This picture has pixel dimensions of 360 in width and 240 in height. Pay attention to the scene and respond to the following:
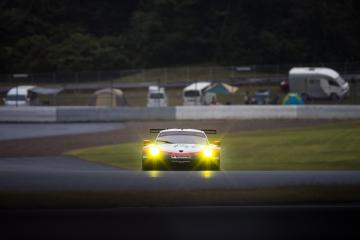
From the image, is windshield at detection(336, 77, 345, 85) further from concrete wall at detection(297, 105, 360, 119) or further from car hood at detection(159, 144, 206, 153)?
car hood at detection(159, 144, 206, 153)

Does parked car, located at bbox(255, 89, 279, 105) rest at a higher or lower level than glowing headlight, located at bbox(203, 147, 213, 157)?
higher

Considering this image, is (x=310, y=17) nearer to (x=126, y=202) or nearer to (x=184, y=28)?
(x=184, y=28)

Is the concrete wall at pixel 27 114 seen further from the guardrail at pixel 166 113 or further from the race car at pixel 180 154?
the race car at pixel 180 154

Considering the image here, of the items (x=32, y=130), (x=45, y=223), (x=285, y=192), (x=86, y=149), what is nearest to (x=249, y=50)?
(x=32, y=130)

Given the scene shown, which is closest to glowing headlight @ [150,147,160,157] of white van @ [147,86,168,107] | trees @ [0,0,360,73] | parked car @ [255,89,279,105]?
white van @ [147,86,168,107]

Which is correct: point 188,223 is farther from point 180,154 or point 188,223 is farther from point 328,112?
point 328,112

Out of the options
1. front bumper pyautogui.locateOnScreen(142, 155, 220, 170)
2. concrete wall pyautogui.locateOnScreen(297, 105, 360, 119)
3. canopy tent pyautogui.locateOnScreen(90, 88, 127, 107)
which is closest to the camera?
front bumper pyautogui.locateOnScreen(142, 155, 220, 170)

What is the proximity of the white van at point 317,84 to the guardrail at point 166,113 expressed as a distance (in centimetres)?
1516

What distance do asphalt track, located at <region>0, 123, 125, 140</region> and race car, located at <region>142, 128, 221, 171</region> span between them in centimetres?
1636

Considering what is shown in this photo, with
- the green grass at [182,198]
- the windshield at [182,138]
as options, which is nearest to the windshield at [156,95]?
the windshield at [182,138]

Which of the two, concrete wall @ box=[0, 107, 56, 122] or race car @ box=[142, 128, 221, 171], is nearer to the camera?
race car @ box=[142, 128, 221, 171]

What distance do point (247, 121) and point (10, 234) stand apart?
31.8 meters

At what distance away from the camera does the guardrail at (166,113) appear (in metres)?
41.7

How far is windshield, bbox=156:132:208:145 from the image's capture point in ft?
63.8
